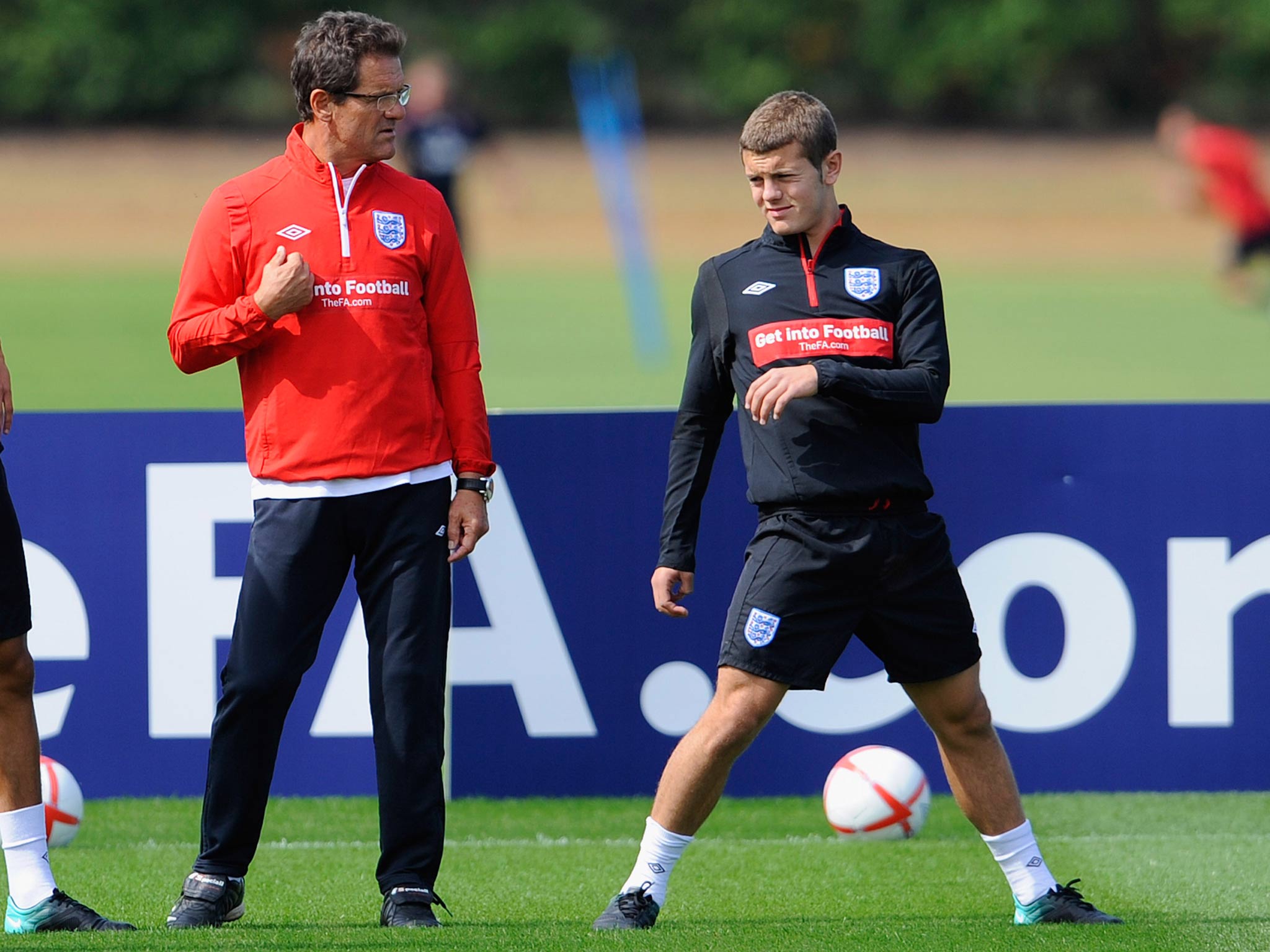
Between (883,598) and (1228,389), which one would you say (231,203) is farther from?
(1228,389)

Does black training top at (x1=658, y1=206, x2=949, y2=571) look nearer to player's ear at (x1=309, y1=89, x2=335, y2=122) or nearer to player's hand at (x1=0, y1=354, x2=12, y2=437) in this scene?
player's ear at (x1=309, y1=89, x2=335, y2=122)

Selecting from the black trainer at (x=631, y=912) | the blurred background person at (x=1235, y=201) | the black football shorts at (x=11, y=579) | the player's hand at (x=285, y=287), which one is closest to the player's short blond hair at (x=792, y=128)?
the player's hand at (x=285, y=287)

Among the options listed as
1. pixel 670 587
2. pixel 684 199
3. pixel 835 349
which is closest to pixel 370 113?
pixel 835 349

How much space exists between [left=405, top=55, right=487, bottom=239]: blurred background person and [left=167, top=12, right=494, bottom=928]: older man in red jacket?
12.5m

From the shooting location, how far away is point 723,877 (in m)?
4.80

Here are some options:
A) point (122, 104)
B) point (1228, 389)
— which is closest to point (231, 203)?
point (1228, 389)

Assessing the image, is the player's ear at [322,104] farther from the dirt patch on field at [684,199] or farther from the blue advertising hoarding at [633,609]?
the dirt patch on field at [684,199]

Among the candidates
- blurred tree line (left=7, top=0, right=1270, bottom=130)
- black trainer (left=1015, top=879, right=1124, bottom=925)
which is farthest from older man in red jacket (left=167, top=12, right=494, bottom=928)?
blurred tree line (left=7, top=0, right=1270, bottom=130)

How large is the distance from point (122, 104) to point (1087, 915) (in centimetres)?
3875

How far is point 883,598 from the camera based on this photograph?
399 cm

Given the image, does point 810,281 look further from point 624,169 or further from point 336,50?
point 624,169

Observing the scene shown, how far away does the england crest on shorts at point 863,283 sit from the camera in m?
4.00

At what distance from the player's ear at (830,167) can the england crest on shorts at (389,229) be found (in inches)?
36.4

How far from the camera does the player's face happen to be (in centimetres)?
397
